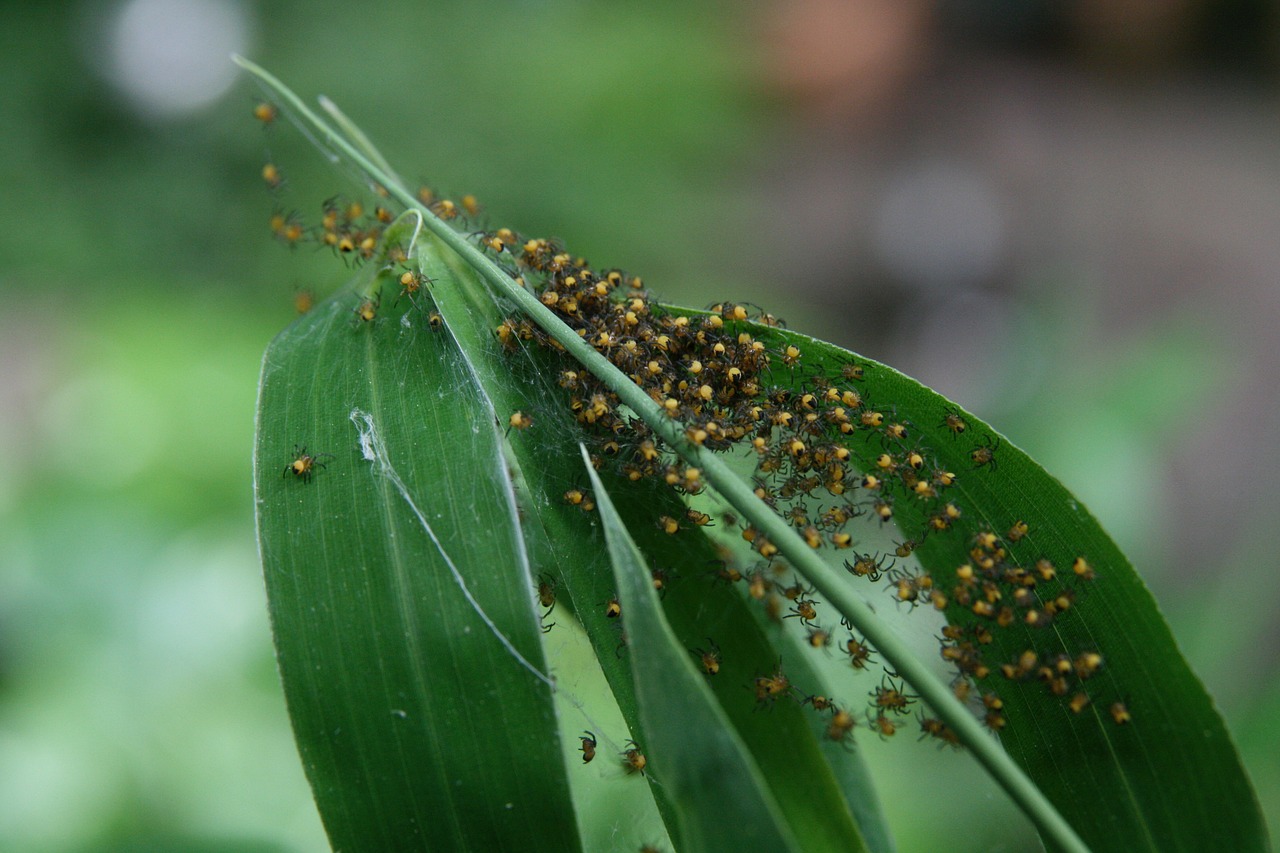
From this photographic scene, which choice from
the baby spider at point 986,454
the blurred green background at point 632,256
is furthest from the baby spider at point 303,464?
the blurred green background at point 632,256

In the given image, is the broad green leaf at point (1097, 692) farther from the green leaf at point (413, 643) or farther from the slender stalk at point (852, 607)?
the green leaf at point (413, 643)

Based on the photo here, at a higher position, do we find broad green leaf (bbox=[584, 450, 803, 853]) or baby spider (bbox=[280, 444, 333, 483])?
baby spider (bbox=[280, 444, 333, 483])

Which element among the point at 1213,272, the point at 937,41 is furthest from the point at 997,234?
the point at 937,41

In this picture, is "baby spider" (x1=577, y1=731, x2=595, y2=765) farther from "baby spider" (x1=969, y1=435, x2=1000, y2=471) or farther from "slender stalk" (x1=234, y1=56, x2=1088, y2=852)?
"baby spider" (x1=969, y1=435, x2=1000, y2=471)

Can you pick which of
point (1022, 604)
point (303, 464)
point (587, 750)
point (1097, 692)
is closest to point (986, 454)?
point (1022, 604)

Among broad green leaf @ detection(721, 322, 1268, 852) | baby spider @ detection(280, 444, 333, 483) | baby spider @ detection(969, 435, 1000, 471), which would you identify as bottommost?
broad green leaf @ detection(721, 322, 1268, 852)

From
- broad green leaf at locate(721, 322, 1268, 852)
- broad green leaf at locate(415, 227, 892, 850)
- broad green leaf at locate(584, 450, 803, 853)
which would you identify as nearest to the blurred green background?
broad green leaf at locate(721, 322, 1268, 852)

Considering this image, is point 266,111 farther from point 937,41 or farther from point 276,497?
point 937,41
